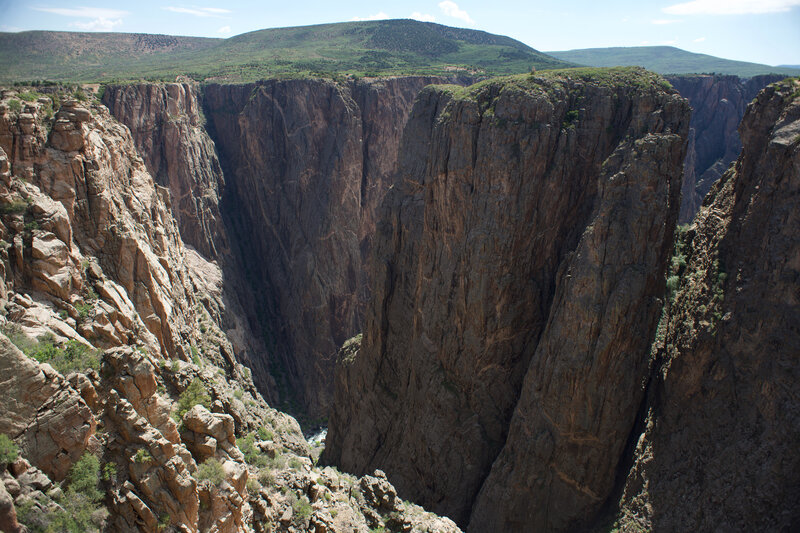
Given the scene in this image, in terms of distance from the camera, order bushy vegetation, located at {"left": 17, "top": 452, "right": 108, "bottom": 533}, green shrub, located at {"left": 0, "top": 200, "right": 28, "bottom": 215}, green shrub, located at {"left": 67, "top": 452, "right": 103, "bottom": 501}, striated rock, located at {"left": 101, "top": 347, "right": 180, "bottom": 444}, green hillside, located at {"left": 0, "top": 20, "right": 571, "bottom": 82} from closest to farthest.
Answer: bushy vegetation, located at {"left": 17, "top": 452, "right": 108, "bottom": 533}, green shrub, located at {"left": 67, "top": 452, "right": 103, "bottom": 501}, striated rock, located at {"left": 101, "top": 347, "right": 180, "bottom": 444}, green shrub, located at {"left": 0, "top": 200, "right": 28, "bottom": 215}, green hillside, located at {"left": 0, "top": 20, "right": 571, "bottom": 82}

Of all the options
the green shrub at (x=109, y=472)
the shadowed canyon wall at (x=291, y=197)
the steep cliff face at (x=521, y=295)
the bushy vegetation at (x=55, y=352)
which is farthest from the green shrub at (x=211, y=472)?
the shadowed canyon wall at (x=291, y=197)

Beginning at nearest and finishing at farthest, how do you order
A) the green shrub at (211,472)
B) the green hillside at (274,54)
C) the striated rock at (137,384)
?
the striated rock at (137,384)
the green shrub at (211,472)
the green hillside at (274,54)

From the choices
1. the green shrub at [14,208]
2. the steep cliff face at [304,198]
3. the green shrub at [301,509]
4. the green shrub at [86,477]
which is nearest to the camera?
the green shrub at [86,477]

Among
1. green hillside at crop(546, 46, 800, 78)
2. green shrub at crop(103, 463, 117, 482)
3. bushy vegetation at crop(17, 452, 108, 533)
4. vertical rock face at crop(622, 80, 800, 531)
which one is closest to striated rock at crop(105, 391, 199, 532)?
green shrub at crop(103, 463, 117, 482)

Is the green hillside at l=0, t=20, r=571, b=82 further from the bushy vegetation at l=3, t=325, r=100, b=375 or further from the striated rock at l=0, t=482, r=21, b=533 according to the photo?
the striated rock at l=0, t=482, r=21, b=533

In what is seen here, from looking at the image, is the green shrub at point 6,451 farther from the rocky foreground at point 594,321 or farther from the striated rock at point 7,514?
the rocky foreground at point 594,321

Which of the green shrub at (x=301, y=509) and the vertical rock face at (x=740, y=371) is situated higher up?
the vertical rock face at (x=740, y=371)
